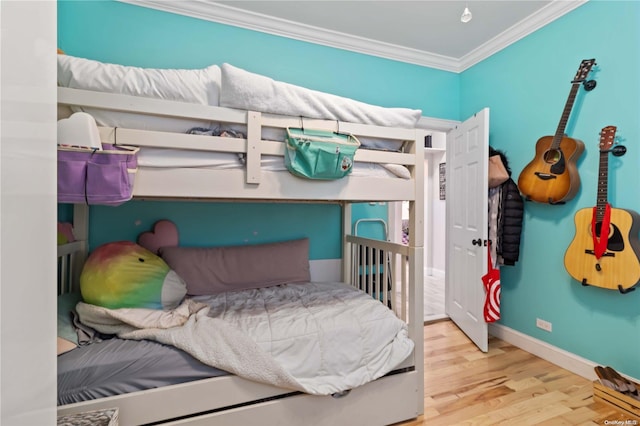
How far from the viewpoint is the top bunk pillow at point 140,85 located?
1168mm

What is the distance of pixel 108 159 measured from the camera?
112cm

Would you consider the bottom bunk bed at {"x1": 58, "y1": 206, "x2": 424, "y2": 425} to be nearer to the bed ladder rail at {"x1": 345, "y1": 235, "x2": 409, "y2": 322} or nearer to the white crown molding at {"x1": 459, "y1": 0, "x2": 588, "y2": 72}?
the bed ladder rail at {"x1": 345, "y1": 235, "x2": 409, "y2": 322}

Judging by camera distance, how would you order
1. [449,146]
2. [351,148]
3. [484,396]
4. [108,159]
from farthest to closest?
[449,146] → [484,396] → [351,148] → [108,159]

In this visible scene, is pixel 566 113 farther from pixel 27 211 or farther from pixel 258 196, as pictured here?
pixel 27 211

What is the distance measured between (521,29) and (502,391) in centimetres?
268

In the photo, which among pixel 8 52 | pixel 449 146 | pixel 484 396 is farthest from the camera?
pixel 449 146

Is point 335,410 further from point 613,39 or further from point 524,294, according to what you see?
point 613,39

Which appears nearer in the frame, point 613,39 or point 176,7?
point 613,39

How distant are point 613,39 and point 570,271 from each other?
1507 millimetres

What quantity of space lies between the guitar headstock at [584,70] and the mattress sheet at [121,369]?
2.76m

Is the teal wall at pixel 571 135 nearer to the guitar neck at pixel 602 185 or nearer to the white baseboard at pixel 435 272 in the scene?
the guitar neck at pixel 602 185

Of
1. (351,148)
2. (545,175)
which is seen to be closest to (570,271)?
(545,175)

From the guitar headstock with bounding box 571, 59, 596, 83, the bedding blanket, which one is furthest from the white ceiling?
the bedding blanket

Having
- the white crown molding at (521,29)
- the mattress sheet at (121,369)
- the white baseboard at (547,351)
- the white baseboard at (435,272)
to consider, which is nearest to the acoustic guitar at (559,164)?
the white crown molding at (521,29)
